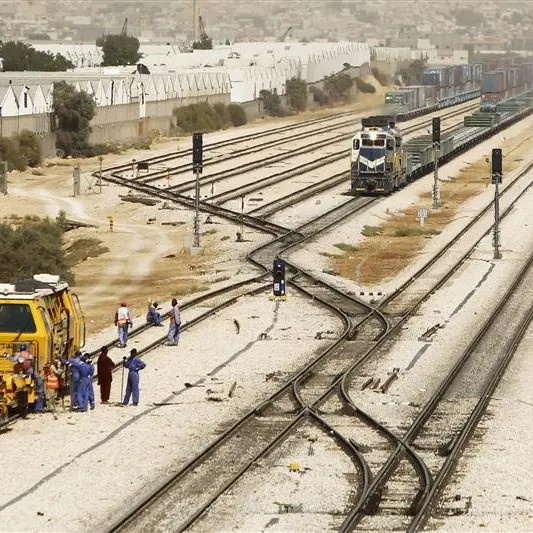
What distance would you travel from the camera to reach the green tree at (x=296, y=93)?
139 meters

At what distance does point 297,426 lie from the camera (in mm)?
25109

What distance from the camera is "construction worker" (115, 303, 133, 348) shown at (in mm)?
31516

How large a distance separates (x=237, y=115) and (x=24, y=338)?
312ft

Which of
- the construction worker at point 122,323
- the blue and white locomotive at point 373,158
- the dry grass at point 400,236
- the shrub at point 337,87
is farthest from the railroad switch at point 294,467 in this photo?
the shrub at point 337,87

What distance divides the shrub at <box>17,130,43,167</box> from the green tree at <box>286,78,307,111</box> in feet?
189

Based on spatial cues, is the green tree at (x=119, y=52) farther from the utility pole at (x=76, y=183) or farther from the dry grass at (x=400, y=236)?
the utility pole at (x=76, y=183)

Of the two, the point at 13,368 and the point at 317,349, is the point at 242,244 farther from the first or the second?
the point at 13,368

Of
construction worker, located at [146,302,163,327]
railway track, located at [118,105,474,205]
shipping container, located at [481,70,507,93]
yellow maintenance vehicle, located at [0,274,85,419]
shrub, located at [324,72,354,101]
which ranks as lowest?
shrub, located at [324,72,354,101]

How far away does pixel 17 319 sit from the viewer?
2506cm

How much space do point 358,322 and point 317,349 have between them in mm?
3457

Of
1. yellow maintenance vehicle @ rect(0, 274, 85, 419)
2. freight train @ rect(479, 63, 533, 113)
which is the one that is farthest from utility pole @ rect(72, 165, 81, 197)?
freight train @ rect(479, 63, 533, 113)

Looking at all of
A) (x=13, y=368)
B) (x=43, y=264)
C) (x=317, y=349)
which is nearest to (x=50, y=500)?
(x=13, y=368)

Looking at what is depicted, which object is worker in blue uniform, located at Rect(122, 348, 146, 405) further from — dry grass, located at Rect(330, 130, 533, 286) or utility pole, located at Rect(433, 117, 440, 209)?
utility pole, located at Rect(433, 117, 440, 209)

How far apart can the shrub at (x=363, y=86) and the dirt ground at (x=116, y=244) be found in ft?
308
